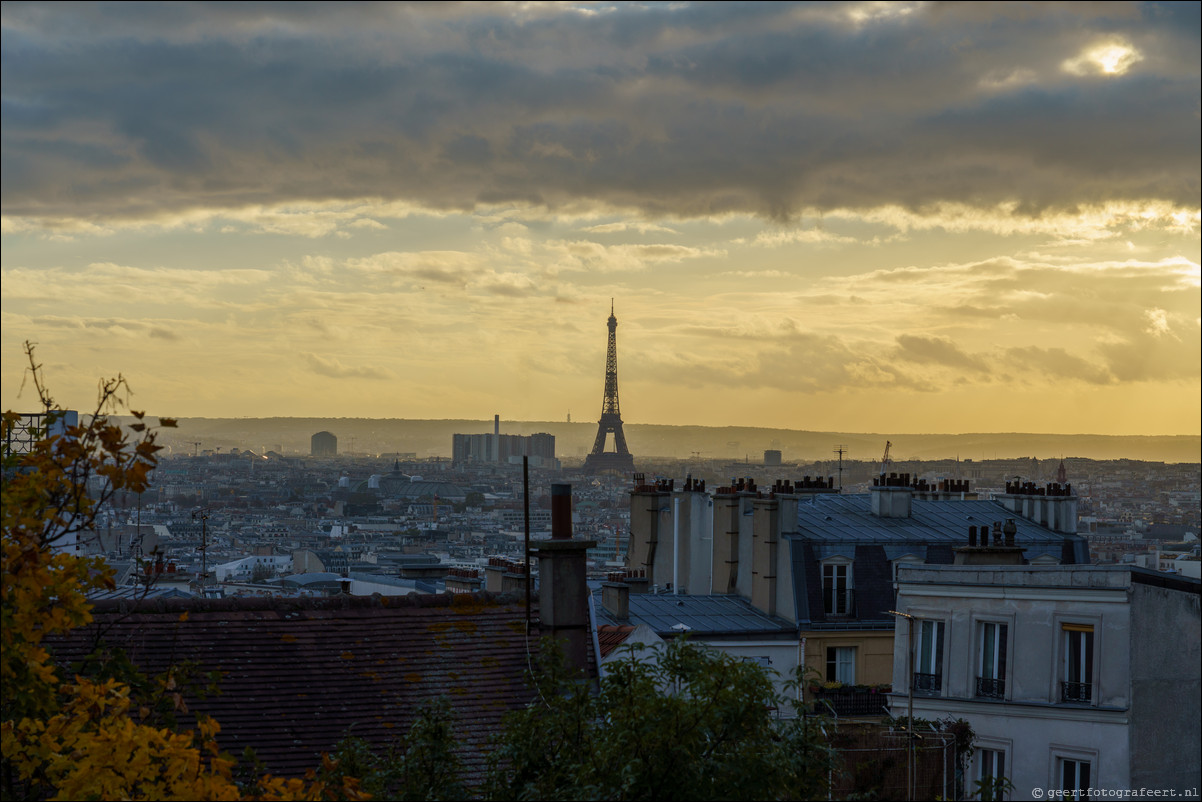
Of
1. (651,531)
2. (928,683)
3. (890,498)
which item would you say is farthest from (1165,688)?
(651,531)

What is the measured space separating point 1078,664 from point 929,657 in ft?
9.59

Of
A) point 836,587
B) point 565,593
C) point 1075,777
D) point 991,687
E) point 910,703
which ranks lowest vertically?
point 1075,777

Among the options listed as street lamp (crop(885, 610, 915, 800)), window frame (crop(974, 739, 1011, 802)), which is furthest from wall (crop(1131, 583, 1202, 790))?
street lamp (crop(885, 610, 915, 800))

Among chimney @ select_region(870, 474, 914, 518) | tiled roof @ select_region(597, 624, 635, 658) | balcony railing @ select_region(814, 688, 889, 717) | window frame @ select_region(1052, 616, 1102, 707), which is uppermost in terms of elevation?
chimney @ select_region(870, 474, 914, 518)

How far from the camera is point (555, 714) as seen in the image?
11875 mm

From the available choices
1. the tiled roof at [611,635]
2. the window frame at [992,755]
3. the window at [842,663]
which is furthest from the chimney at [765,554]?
the window frame at [992,755]

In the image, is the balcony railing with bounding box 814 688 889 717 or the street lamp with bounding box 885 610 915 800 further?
the balcony railing with bounding box 814 688 889 717

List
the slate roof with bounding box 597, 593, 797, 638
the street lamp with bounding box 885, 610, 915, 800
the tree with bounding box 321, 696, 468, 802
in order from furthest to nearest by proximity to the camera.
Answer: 1. the slate roof with bounding box 597, 593, 797, 638
2. the street lamp with bounding box 885, 610, 915, 800
3. the tree with bounding box 321, 696, 468, 802

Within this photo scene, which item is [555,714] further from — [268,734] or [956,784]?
[956,784]

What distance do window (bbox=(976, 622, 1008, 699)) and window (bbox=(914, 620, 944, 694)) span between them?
0.82 m

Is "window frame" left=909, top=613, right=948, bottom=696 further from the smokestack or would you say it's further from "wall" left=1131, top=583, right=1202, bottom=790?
the smokestack

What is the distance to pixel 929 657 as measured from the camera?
23.0 meters

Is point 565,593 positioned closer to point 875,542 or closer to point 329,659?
point 329,659

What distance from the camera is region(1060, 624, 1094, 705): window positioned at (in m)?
20.3
